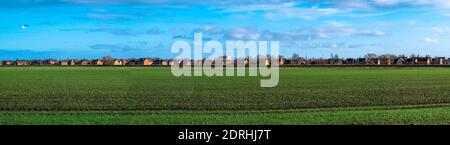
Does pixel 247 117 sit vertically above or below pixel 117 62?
below

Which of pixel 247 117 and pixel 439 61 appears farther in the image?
pixel 439 61

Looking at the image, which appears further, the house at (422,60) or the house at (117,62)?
the house at (117,62)

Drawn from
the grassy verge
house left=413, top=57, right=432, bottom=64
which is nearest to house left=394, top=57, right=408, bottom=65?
house left=413, top=57, right=432, bottom=64

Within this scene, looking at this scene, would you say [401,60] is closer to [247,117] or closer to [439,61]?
[439,61]

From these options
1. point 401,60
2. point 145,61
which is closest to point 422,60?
point 401,60

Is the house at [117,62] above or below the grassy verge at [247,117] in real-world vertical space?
above

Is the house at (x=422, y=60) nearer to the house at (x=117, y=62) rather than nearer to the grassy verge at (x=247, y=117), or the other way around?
the house at (x=117, y=62)

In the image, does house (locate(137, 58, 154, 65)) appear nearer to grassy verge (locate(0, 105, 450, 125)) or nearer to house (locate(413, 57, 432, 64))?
house (locate(413, 57, 432, 64))

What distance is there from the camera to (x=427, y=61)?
157 metres

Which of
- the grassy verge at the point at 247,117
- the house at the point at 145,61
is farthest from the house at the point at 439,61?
the grassy verge at the point at 247,117

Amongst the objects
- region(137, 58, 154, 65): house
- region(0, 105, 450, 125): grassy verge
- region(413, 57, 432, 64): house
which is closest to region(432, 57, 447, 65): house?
region(413, 57, 432, 64): house

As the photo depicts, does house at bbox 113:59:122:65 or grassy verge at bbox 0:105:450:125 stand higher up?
house at bbox 113:59:122:65

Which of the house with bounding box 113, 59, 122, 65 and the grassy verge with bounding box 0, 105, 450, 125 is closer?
the grassy verge with bounding box 0, 105, 450, 125
